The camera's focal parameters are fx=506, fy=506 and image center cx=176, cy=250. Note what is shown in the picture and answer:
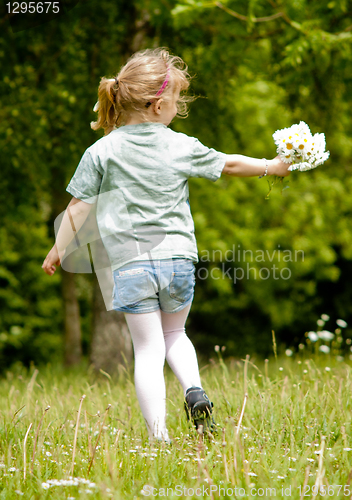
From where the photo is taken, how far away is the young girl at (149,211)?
7.02ft

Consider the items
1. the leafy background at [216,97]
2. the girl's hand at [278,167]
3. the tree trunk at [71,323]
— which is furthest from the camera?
the tree trunk at [71,323]

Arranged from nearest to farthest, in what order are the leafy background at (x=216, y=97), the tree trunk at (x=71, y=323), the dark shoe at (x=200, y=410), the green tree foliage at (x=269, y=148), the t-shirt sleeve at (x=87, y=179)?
the dark shoe at (x=200, y=410)
the t-shirt sleeve at (x=87, y=179)
the green tree foliage at (x=269, y=148)
the leafy background at (x=216, y=97)
the tree trunk at (x=71, y=323)

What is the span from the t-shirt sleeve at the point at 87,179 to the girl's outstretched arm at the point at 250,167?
580 millimetres

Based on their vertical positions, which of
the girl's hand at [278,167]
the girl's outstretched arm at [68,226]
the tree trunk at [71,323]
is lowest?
the tree trunk at [71,323]

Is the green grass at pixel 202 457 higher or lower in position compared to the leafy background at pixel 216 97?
lower

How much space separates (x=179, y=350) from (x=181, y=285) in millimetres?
325

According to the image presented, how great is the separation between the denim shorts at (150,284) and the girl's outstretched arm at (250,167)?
0.47 meters

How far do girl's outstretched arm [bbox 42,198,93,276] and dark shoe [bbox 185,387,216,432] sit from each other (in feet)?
2.71

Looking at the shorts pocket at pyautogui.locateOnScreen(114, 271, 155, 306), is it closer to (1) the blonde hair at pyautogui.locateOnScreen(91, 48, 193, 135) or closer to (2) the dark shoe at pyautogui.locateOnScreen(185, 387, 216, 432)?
(2) the dark shoe at pyautogui.locateOnScreen(185, 387, 216, 432)

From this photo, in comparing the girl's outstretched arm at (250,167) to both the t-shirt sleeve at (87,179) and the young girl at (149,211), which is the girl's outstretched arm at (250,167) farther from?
the t-shirt sleeve at (87,179)

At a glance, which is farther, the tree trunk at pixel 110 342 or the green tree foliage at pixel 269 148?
the tree trunk at pixel 110 342

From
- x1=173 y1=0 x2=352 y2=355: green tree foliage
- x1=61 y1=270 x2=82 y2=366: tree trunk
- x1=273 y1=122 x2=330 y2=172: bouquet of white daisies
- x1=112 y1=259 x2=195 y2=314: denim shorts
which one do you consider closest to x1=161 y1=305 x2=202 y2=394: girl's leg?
x1=112 y1=259 x2=195 y2=314: denim shorts

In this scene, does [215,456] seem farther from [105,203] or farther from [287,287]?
[287,287]
